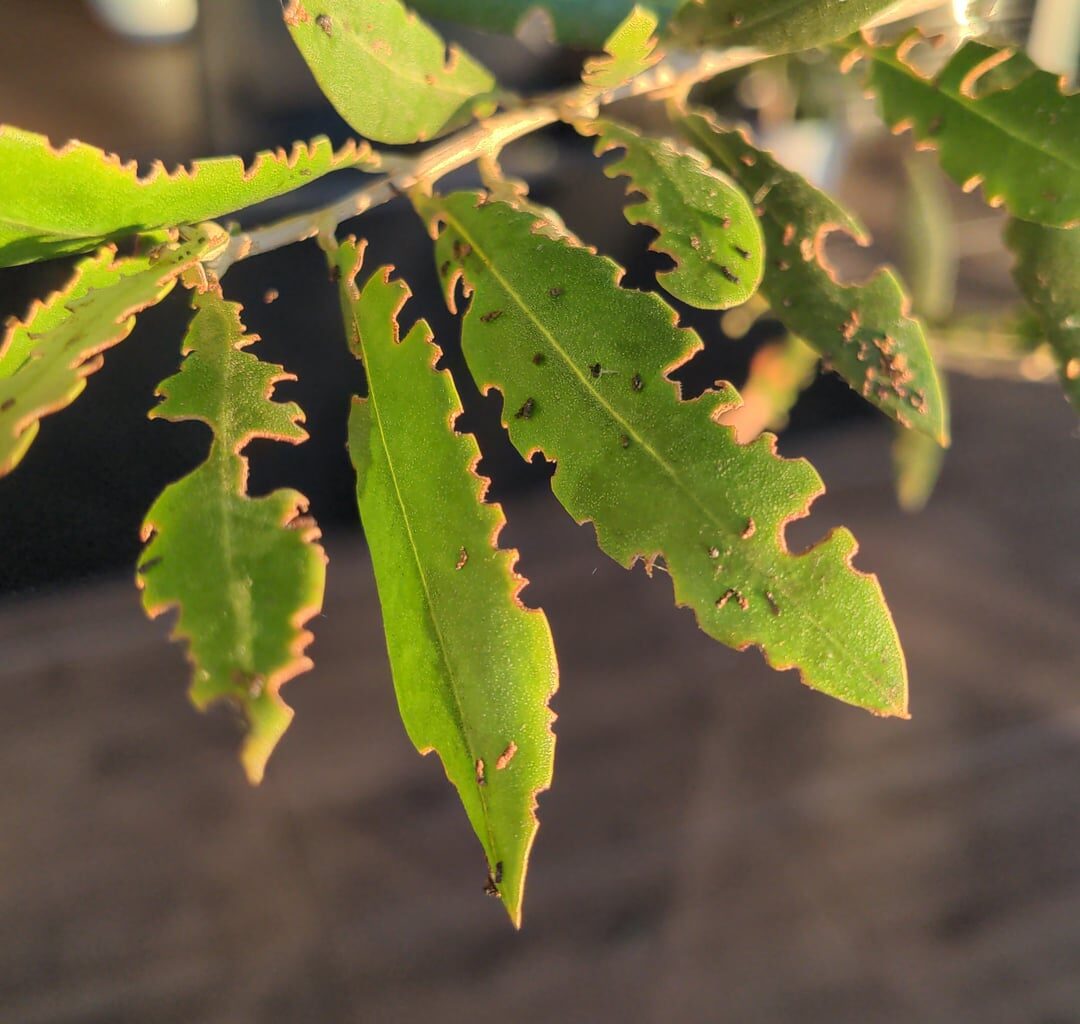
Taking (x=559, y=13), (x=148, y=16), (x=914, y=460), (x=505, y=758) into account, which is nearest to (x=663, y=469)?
(x=505, y=758)

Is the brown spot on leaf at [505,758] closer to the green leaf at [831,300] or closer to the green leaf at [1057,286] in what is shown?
the green leaf at [831,300]

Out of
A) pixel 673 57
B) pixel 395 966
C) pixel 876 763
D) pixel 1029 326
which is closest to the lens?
pixel 673 57

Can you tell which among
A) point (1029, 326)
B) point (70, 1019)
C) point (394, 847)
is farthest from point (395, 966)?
point (1029, 326)

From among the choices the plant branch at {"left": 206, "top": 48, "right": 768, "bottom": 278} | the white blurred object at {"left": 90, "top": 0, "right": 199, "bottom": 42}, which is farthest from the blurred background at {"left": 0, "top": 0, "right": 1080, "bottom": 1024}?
the plant branch at {"left": 206, "top": 48, "right": 768, "bottom": 278}

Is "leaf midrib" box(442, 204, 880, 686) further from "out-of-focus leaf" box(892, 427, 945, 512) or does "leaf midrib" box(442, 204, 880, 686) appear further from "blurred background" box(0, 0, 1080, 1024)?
"out-of-focus leaf" box(892, 427, 945, 512)

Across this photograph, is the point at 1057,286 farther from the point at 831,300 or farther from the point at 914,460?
the point at 914,460

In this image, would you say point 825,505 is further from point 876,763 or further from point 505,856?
point 505,856
